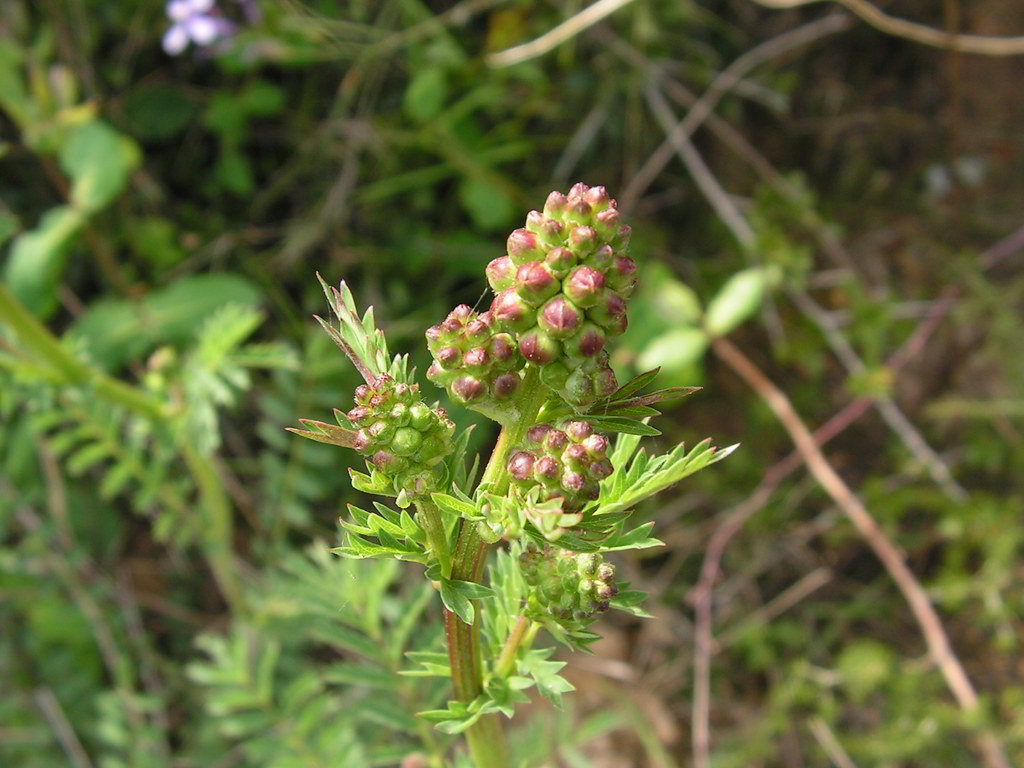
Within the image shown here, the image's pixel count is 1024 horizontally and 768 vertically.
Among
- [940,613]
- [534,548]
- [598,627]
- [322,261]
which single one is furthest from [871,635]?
[534,548]

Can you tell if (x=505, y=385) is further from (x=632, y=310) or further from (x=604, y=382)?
(x=632, y=310)

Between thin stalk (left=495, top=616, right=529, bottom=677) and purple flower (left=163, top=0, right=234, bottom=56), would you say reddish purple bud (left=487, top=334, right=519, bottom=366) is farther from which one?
purple flower (left=163, top=0, right=234, bottom=56)

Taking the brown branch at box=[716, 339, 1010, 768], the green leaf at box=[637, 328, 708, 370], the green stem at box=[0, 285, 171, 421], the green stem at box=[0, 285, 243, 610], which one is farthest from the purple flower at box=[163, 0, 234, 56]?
the brown branch at box=[716, 339, 1010, 768]

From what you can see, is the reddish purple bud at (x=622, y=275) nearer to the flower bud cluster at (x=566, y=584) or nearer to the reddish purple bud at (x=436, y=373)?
the reddish purple bud at (x=436, y=373)

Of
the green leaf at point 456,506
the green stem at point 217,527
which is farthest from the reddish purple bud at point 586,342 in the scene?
the green stem at point 217,527

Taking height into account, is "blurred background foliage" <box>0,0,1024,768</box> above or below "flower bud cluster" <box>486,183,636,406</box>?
below
